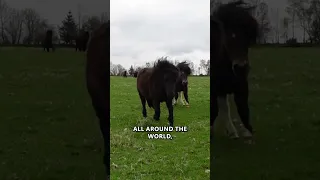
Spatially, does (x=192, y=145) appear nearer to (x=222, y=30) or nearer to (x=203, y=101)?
(x=203, y=101)

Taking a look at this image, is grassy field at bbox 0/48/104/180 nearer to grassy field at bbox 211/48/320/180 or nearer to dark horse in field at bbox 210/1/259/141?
dark horse in field at bbox 210/1/259/141

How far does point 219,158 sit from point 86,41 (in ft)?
7.06

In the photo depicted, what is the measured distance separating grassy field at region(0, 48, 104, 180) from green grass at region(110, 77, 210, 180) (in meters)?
0.27

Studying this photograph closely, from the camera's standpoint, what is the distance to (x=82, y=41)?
155 inches

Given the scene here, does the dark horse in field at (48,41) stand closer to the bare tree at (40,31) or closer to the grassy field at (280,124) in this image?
the bare tree at (40,31)

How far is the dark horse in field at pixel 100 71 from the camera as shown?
3699 mm

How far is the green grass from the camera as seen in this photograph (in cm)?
388

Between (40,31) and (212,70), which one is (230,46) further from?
(40,31)

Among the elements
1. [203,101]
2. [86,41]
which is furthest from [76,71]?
[203,101]

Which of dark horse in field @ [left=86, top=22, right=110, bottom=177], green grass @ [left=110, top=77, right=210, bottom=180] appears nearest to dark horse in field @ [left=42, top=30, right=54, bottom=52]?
dark horse in field @ [left=86, top=22, right=110, bottom=177]

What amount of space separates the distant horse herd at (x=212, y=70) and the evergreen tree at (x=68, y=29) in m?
0.17

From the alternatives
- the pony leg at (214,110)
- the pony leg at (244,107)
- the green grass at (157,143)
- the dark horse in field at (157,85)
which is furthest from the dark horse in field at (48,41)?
the pony leg at (244,107)

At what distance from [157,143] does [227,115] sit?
96 cm

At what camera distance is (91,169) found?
3969mm
